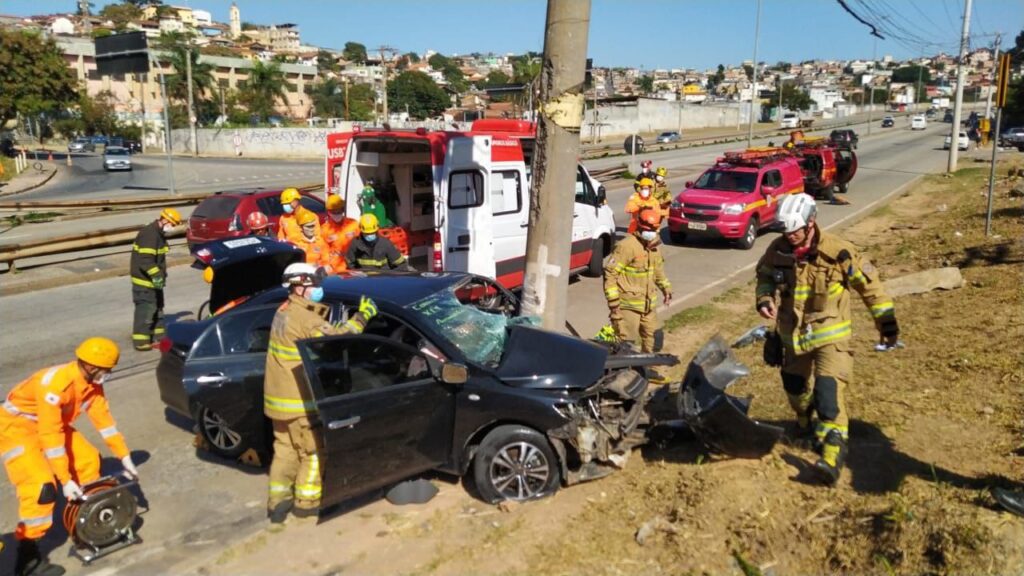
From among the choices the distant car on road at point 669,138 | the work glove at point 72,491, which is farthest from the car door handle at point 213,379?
the distant car on road at point 669,138

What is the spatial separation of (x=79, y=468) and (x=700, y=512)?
3974 millimetres

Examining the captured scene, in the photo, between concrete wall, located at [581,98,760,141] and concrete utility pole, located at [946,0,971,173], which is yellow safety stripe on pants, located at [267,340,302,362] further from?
concrete wall, located at [581,98,760,141]

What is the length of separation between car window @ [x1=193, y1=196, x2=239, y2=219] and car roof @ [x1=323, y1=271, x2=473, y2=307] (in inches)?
395

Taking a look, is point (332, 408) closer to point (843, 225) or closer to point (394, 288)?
point (394, 288)

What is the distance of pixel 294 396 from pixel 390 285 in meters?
1.23

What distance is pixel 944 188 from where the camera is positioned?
86.1 feet

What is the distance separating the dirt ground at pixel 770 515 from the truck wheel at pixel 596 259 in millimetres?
5988

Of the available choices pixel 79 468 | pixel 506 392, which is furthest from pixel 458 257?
pixel 79 468

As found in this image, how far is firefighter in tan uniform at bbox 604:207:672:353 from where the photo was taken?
7270mm

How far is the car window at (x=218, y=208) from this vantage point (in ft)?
50.2

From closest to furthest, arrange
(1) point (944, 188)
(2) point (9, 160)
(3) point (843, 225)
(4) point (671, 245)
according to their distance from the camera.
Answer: (4) point (671, 245), (3) point (843, 225), (1) point (944, 188), (2) point (9, 160)

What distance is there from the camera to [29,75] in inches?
1873

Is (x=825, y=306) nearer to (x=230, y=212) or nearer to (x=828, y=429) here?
A: (x=828, y=429)

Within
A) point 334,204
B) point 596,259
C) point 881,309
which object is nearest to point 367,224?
point 334,204
